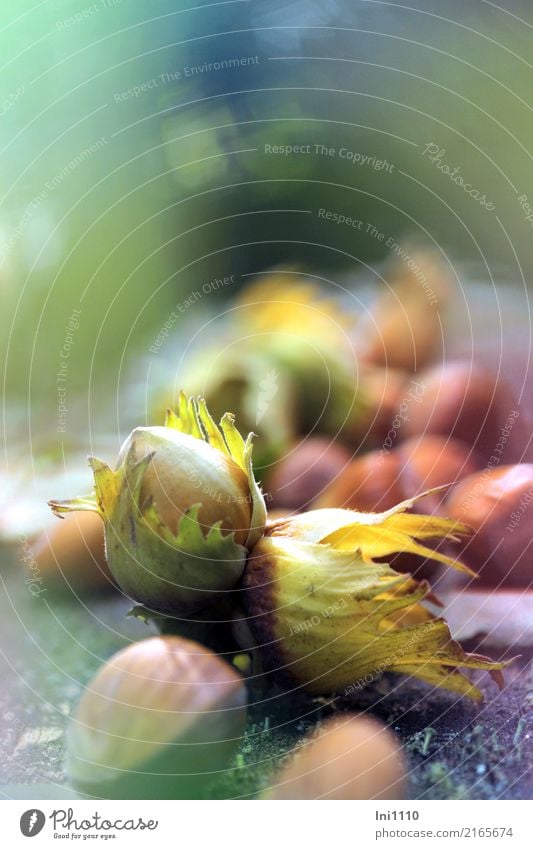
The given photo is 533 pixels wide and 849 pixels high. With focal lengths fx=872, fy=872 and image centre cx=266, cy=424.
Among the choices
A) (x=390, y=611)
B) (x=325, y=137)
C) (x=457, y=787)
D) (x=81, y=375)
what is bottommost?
(x=457, y=787)

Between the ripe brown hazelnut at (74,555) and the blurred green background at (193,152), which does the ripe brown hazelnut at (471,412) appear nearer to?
the blurred green background at (193,152)

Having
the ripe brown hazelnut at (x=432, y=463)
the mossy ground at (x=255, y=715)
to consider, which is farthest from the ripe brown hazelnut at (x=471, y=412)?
the mossy ground at (x=255, y=715)

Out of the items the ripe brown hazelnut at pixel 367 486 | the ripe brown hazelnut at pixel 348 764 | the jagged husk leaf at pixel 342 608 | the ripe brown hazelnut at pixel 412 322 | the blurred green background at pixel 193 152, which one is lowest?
the ripe brown hazelnut at pixel 348 764

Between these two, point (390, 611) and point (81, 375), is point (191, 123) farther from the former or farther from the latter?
point (390, 611)

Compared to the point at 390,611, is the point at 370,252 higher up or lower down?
higher up

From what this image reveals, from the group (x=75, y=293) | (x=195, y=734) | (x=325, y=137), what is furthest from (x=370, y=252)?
(x=195, y=734)

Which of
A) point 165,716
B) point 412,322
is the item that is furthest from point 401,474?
point 165,716

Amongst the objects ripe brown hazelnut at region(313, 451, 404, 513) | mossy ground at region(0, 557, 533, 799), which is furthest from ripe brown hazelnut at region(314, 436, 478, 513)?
mossy ground at region(0, 557, 533, 799)

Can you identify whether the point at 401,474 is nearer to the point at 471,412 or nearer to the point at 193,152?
the point at 471,412
